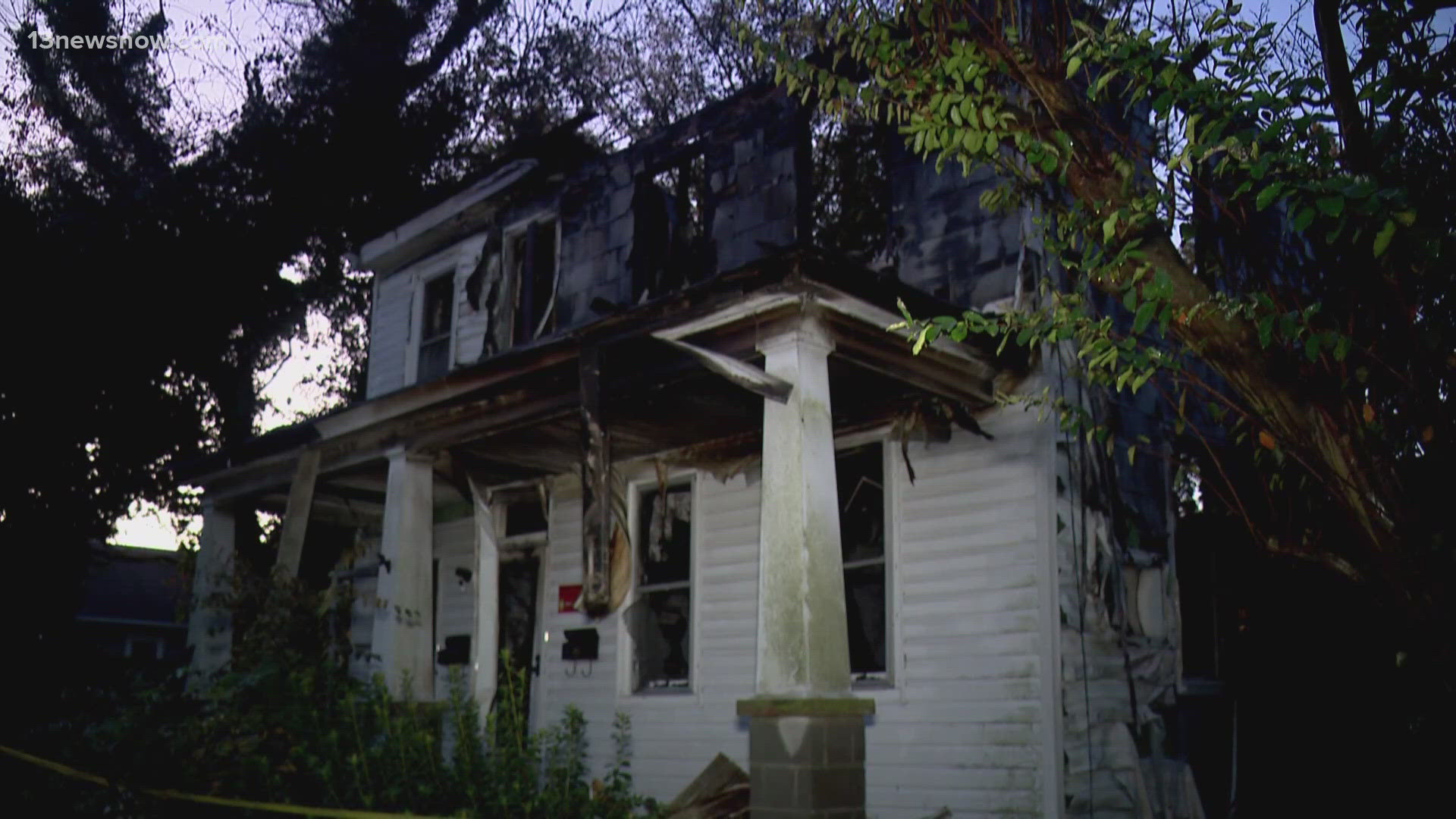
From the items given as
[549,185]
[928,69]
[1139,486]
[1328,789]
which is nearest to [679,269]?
[549,185]

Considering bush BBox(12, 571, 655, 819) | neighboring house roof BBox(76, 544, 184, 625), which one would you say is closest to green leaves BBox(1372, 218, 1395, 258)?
bush BBox(12, 571, 655, 819)

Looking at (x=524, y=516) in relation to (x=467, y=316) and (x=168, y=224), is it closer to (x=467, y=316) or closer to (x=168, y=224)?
A: (x=467, y=316)

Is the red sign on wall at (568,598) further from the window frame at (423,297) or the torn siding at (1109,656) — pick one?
the torn siding at (1109,656)

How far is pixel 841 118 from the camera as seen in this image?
6.71 metres

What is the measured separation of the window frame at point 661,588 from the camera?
10.7 m

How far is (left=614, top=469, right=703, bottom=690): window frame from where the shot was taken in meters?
10.7

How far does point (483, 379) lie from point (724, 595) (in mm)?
2892

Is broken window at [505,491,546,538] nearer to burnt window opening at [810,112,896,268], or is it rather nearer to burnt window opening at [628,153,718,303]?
burnt window opening at [628,153,718,303]

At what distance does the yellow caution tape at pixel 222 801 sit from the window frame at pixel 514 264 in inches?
248

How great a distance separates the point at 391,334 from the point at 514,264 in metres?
2.39

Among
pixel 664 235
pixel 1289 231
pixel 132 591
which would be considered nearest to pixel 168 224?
pixel 664 235

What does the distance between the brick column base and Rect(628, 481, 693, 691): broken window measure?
4.40m

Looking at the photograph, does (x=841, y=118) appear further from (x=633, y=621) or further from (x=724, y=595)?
(x=633, y=621)

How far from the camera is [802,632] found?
664cm
